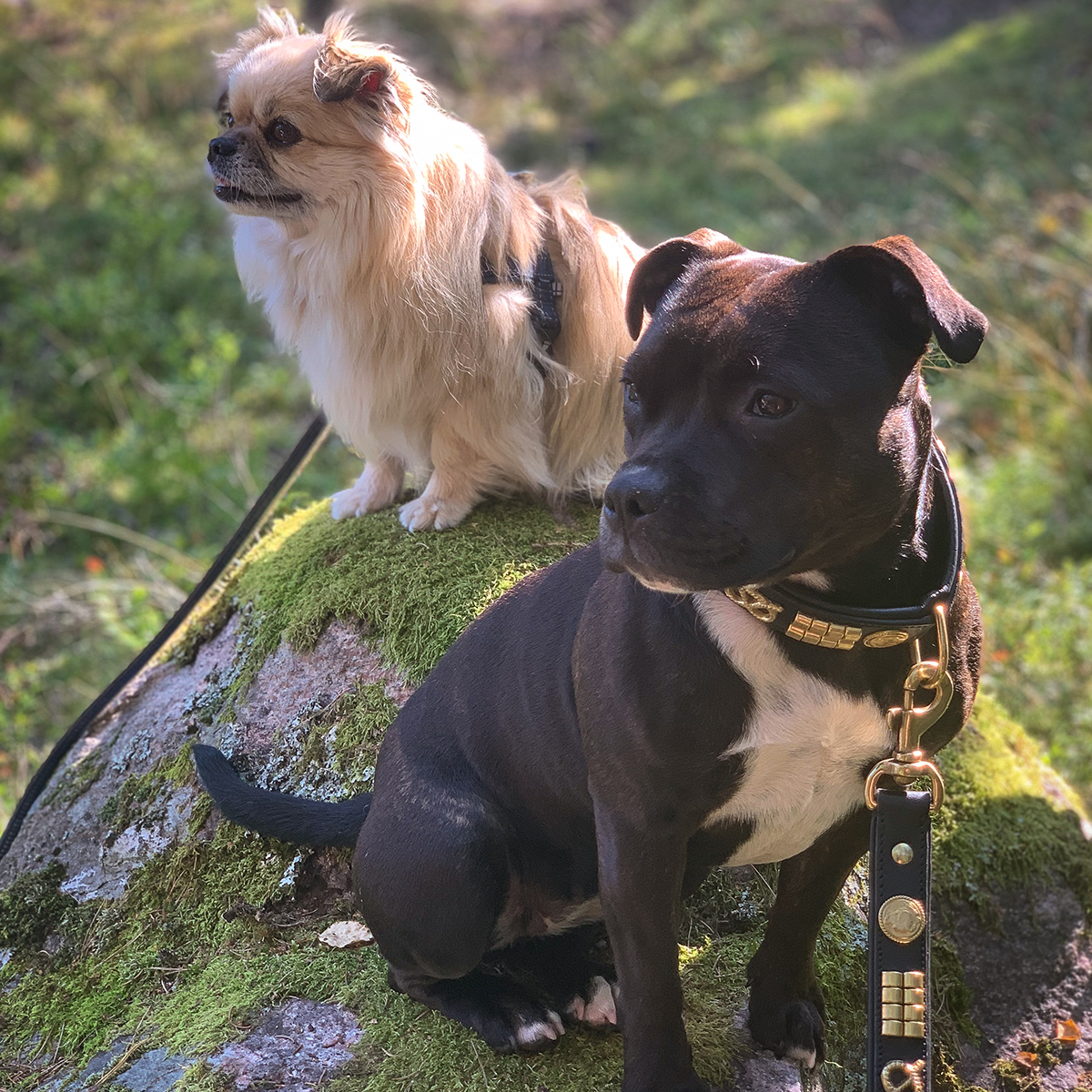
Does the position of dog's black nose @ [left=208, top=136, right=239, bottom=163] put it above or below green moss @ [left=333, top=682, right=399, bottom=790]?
above

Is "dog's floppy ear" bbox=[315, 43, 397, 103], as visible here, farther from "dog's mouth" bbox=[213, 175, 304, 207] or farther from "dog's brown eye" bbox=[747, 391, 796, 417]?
"dog's brown eye" bbox=[747, 391, 796, 417]

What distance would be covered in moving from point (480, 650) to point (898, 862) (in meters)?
0.91

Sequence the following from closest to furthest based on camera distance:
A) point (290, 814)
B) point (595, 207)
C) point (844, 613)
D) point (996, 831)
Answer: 1. point (844, 613)
2. point (290, 814)
3. point (996, 831)
4. point (595, 207)

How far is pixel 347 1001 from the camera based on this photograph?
230 centimetres

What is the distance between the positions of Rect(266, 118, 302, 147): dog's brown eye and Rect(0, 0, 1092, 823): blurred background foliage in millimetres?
2094

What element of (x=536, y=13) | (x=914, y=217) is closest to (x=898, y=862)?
(x=914, y=217)

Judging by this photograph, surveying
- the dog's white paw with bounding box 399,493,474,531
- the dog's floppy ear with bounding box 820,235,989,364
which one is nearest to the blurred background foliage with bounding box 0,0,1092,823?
the dog's white paw with bounding box 399,493,474,531

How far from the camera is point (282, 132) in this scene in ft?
9.82

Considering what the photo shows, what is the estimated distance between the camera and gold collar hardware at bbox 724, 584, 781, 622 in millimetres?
1692

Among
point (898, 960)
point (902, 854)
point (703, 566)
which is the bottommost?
point (898, 960)

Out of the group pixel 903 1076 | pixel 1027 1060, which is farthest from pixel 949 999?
pixel 903 1076

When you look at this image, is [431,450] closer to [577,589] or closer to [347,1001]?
[577,589]

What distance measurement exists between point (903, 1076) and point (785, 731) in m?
0.64

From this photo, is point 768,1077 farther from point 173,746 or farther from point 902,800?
point 173,746
